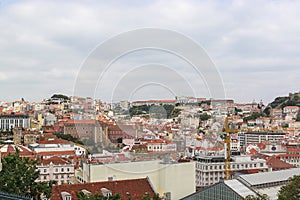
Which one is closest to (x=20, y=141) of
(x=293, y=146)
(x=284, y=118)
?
(x=293, y=146)

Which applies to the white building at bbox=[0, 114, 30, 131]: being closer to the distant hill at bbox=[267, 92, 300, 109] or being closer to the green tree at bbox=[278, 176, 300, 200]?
the green tree at bbox=[278, 176, 300, 200]

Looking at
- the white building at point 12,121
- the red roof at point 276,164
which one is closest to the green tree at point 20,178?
the red roof at point 276,164

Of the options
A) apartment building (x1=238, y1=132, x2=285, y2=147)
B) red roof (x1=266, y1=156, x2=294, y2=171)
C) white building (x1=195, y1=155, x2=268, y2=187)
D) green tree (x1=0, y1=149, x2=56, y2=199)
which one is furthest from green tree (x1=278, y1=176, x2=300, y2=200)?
apartment building (x1=238, y1=132, x2=285, y2=147)

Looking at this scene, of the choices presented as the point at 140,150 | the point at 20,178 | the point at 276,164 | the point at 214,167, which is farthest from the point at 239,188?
the point at 276,164

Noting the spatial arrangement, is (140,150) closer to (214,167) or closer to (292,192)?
(214,167)

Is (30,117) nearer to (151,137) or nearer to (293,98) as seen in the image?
(151,137)

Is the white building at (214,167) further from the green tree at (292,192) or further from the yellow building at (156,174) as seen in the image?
the green tree at (292,192)
